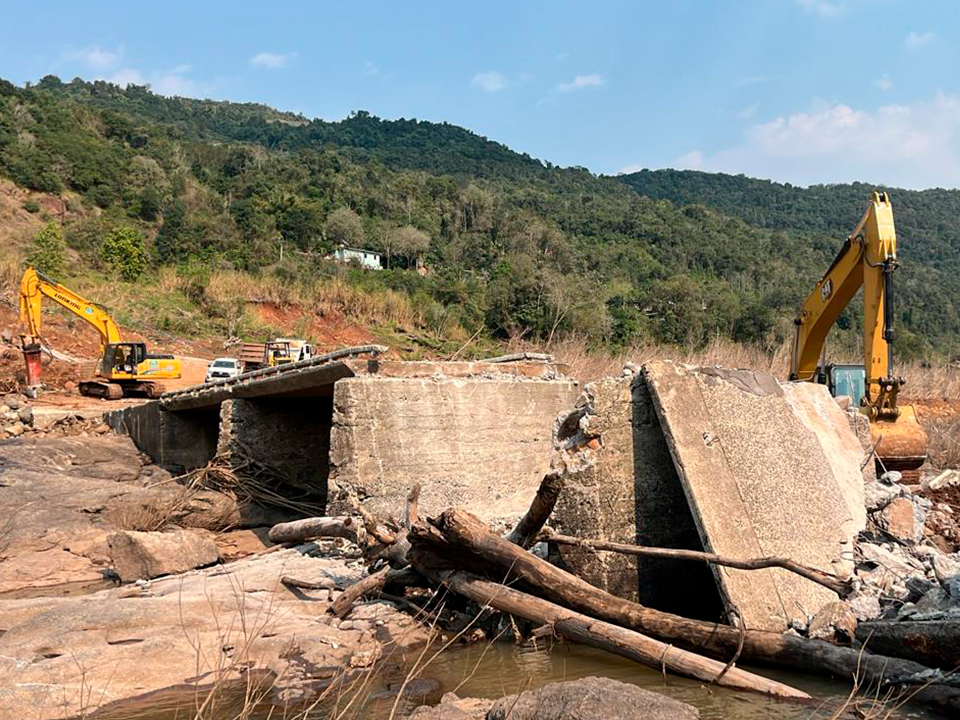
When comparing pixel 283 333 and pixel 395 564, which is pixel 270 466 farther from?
pixel 283 333

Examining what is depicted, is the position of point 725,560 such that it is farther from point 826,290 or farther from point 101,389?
point 101,389

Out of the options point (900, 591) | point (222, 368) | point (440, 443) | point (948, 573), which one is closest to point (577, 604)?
point (900, 591)

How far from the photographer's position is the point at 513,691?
4.16 metres

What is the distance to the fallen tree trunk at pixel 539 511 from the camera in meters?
5.00

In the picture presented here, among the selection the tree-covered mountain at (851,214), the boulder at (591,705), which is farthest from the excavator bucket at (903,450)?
the tree-covered mountain at (851,214)

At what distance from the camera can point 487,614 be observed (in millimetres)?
5203

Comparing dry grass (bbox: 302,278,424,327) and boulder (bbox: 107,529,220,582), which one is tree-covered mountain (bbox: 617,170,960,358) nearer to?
dry grass (bbox: 302,278,424,327)

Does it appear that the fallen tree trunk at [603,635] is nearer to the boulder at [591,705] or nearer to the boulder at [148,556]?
the boulder at [591,705]

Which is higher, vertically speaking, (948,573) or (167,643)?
(948,573)

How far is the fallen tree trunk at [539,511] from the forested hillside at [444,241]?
2176 centimetres

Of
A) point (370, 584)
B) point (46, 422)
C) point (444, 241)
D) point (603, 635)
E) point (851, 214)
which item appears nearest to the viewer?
point (603, 635)

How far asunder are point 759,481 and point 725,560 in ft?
3.05

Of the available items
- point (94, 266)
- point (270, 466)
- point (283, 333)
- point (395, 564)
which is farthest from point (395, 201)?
point (395, 564)

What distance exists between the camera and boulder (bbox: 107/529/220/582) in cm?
675
